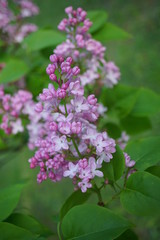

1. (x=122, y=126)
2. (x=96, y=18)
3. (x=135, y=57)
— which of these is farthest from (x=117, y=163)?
(x=135, y=57)

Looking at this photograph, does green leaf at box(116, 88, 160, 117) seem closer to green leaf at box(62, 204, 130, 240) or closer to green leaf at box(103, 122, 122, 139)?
green leaf at box(103, 122, 122, 139)

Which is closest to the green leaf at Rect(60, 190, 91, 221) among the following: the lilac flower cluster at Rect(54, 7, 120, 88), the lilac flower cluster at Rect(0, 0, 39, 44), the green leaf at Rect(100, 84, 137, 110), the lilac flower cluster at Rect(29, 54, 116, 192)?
the lilac flower cluster at Rect(29, 54, 116, 192)

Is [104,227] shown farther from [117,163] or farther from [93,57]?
[93,57]

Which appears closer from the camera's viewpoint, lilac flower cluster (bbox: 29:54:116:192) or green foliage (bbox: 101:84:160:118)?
lilac flower cluster (bbox: 29:54:116:192)

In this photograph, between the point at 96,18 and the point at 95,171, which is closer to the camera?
the point at 95,171

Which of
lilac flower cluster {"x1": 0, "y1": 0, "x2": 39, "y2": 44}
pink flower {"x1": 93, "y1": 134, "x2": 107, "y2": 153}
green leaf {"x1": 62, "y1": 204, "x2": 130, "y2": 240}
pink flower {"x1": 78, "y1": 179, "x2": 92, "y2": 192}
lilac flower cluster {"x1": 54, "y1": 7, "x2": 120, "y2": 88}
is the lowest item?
green leaf {"x1": 62, "y1": 204, "x2": 130, "y2": 240}

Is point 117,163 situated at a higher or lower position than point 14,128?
lower
